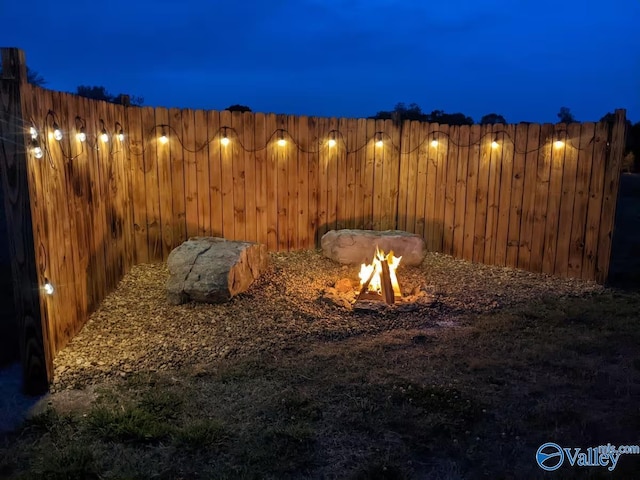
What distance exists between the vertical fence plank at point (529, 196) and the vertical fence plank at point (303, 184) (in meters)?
2.94

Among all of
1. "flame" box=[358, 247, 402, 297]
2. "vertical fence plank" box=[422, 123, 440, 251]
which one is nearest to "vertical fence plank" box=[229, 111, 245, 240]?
"flame" box=[358, 247, 402, 297]

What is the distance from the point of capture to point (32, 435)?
3.13m

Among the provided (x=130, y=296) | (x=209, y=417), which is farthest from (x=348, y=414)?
(x=130, y=296)

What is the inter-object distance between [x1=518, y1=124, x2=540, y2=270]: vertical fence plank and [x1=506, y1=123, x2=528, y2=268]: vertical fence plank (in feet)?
0.13

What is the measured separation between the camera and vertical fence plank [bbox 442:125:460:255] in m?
7.28

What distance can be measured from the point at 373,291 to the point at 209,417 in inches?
112

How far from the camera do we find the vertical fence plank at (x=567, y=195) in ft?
21.4

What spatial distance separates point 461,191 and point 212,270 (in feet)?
12.5

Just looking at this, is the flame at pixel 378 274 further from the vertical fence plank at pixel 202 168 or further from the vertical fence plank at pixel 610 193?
the vertical fence plank at pixel 610 193

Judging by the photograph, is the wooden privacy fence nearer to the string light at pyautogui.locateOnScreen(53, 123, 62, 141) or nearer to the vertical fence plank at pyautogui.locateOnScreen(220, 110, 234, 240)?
the vertical fence plank at pyautogui.locateOnScreen(220, 110, 234, 240)

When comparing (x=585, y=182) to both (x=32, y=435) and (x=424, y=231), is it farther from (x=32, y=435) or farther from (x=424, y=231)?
(x=32, y=435)

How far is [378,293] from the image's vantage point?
575cm

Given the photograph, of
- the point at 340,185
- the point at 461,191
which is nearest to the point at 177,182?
the point at 340,185
